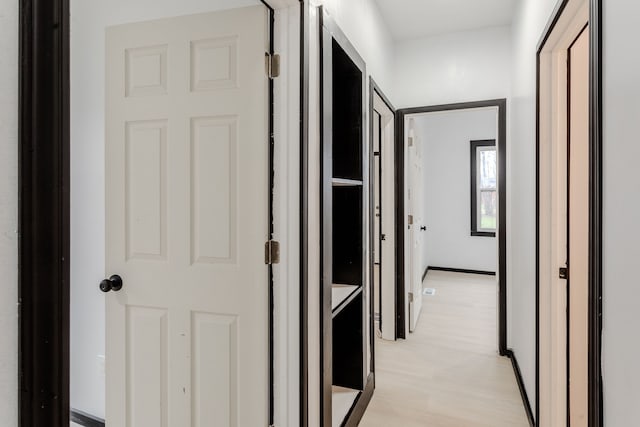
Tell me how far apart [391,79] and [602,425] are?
9.22ft

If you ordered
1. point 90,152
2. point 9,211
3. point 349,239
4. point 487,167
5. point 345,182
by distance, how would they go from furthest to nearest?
point 487,167, point 349,239, point 345,182, point 90,152, point 9,211

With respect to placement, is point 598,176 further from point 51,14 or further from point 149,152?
point 149,152

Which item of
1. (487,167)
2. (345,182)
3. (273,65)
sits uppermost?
(487,167)

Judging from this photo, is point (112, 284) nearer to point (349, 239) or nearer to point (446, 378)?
point (349, 239)

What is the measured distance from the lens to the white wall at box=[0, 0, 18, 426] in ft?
1.72

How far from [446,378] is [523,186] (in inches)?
56.6

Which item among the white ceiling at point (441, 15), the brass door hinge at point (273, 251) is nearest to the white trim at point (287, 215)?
the brass door hinge at point (273, 251)

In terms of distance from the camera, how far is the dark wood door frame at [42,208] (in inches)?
21.5

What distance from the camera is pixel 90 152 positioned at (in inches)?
64.4

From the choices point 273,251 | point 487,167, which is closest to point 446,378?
point 273,251

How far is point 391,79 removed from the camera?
3225 millimetres

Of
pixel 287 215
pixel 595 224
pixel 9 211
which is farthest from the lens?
pixel 287 215

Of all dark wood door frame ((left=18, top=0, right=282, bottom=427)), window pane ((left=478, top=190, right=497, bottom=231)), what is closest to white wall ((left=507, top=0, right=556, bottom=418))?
dark wood door frame ((left=18, top=0, right=282, bottom=427))

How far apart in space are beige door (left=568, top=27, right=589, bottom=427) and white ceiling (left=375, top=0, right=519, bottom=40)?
122cm
